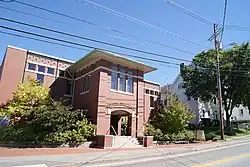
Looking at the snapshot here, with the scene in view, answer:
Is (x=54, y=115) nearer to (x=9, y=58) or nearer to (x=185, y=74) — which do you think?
(x=9, y=58)

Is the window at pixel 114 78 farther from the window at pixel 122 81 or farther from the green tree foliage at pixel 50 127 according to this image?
the green tree foliage at pixel 50 127

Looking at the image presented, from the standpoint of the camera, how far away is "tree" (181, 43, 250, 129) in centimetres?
3162

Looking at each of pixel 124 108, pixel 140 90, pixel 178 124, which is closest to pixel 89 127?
pixel 124 108

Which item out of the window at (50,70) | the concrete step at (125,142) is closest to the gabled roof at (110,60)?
the window at (50,70)

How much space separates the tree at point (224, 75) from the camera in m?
31.6

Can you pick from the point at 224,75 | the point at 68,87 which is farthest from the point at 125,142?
the point at 224,75

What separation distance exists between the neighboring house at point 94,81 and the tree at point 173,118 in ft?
7.22

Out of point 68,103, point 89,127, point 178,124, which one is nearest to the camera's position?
point 89,127

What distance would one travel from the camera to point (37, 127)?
18.4 m

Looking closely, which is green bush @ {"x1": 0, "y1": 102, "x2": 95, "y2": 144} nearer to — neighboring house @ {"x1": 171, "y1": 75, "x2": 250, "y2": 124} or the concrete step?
the concrete step

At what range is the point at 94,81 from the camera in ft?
72.1

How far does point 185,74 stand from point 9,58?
82.9ft

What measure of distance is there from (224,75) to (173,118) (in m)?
13.4

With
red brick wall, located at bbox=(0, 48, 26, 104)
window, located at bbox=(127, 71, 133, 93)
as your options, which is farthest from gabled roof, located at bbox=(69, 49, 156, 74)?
red brick wall, located at bbox=(0, 48, 26, 104)
